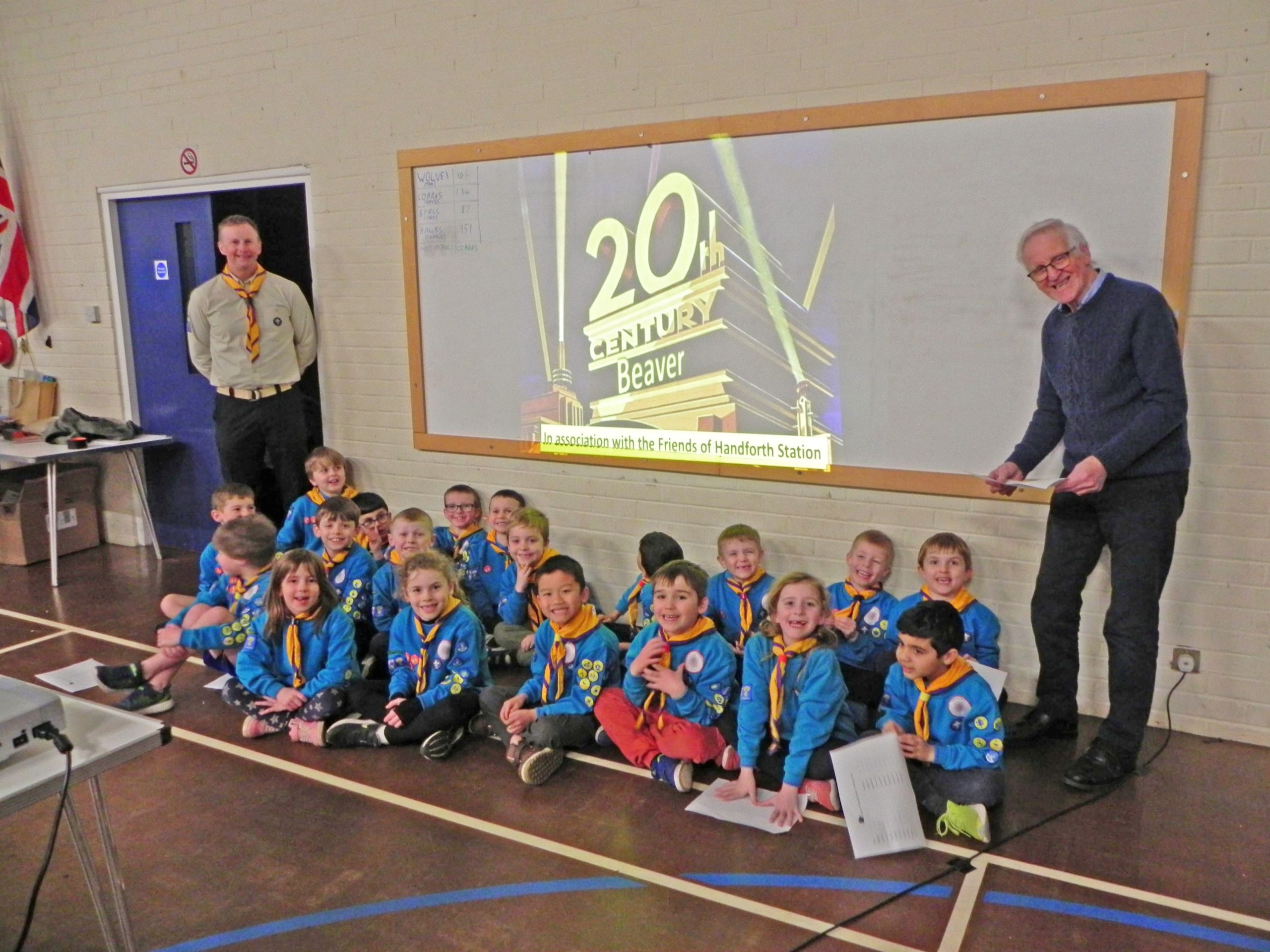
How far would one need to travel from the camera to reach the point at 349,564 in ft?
13.7

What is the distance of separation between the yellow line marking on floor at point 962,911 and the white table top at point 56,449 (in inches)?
195

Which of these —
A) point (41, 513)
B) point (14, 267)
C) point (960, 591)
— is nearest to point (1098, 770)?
point (960, 591)

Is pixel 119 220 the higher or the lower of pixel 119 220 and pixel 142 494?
the higher

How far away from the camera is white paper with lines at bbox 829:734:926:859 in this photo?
267cm

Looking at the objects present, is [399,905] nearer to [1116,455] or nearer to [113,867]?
[113,867]

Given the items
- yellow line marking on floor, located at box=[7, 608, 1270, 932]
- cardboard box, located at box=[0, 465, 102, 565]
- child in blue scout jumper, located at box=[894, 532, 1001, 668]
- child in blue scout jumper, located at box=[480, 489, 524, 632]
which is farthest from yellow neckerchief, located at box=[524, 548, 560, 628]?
cardboard box, located at box=[0, 465, 102, 565]

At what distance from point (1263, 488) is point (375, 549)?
3.65m

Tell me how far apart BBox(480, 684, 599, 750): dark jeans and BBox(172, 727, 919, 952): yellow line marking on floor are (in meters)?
0.38

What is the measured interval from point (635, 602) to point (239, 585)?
5.32 ft

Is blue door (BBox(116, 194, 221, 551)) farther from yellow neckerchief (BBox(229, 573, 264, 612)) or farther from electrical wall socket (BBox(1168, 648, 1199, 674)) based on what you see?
electrical wall socket (BBox(1168, 648, 1199, 674))

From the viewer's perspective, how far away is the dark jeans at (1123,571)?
292 centimetres

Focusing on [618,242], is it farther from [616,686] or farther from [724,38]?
[616,686]

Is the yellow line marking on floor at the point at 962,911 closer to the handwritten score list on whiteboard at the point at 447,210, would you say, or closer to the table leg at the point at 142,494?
the handwritten score list on whiteboard at the point at 447,210

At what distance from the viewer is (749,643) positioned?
3035 mm
